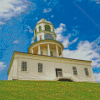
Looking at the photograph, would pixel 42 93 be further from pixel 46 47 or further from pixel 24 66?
pixel 46 47

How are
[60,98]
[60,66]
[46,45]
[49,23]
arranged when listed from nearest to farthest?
[60,98] < [60,66] < [46,45] < [49,23]

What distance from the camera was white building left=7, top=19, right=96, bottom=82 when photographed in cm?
2120

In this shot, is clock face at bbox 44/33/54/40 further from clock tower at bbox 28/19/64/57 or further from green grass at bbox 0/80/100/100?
green grass at bbox 0/80/100/100

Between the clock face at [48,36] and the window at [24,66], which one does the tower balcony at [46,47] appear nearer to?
the clock face at [48,36]

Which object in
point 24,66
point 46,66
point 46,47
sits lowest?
point 24,66

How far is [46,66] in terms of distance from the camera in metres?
23.5

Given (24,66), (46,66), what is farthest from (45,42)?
(24,66)

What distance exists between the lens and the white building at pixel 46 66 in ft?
69.6

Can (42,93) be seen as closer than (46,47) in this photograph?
Yes

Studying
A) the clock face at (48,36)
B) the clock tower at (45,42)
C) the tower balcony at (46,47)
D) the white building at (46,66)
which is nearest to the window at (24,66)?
the white building at (46,66)

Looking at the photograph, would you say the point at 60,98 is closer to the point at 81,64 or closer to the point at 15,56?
the point at 15,56

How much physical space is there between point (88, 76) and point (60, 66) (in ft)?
24.7

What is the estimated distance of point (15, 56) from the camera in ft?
70.4

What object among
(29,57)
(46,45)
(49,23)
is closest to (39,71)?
(29,57)
